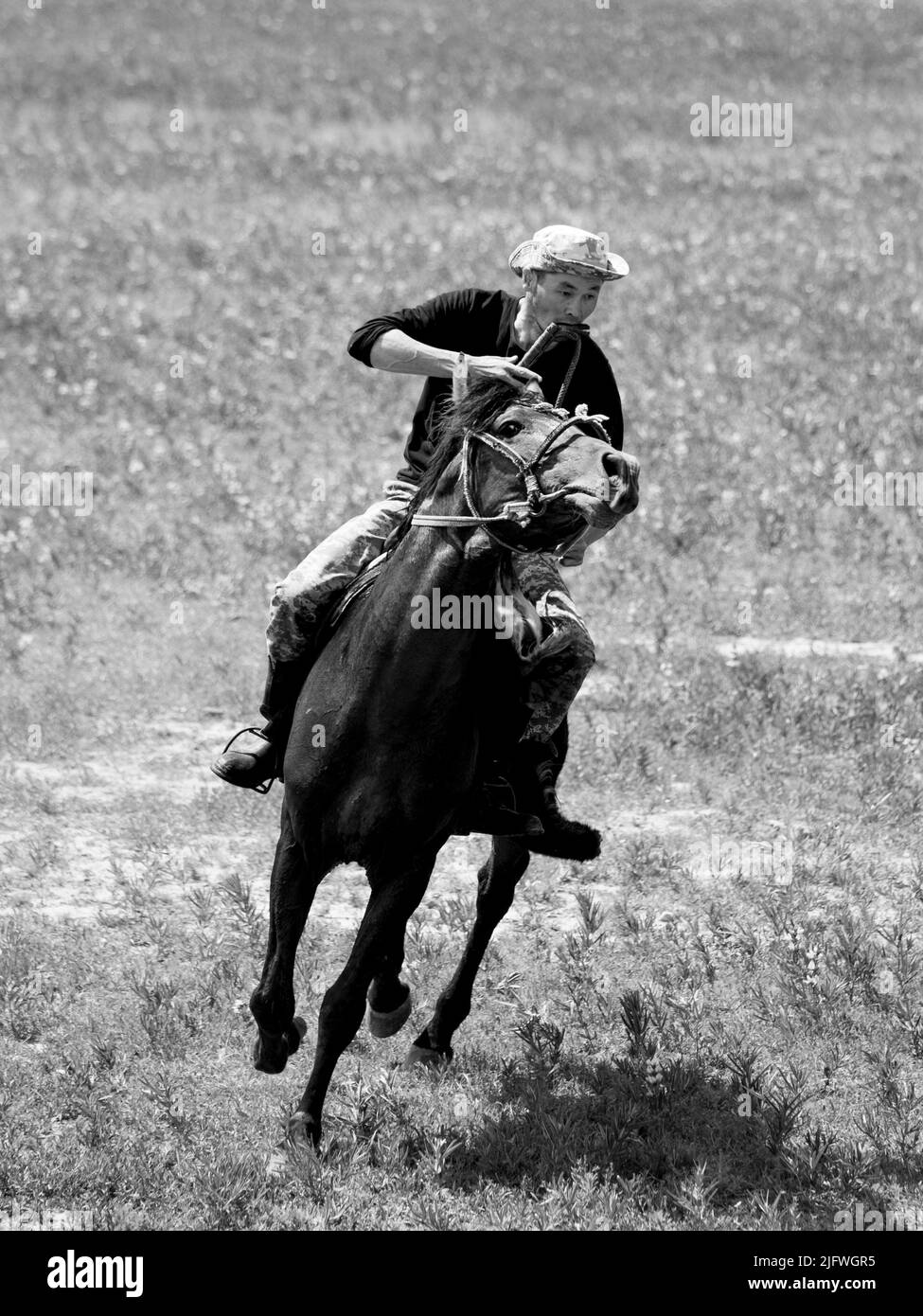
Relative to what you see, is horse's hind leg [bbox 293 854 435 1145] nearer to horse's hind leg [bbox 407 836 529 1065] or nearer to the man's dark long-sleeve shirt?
horse's hind leg [bbox 407 836 529 1065]

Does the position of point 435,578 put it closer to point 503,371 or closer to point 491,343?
point 503,371

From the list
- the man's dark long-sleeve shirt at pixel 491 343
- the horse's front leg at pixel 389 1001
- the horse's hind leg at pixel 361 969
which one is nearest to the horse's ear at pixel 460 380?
the man's dark long-sleeve shirt at pixel 491 343

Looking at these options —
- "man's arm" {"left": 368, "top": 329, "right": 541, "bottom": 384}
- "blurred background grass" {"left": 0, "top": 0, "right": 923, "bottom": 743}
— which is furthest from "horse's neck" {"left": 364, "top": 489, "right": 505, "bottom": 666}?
"blurred background grass" {"left": 0, "top": 0, "right": 923, "bottom": 743}

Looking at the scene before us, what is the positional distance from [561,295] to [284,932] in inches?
117

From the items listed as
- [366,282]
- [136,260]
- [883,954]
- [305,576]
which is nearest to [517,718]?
[305,576]

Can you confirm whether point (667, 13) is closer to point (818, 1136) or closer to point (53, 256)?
point (53, 256)

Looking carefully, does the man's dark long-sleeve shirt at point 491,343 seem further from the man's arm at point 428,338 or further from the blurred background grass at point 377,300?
the blurred background grass at point 377,300

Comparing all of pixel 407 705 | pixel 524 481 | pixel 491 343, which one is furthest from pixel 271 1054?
pixel 491 343

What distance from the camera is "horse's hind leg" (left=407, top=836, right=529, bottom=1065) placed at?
8.04m

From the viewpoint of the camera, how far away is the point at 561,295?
707 centimetres

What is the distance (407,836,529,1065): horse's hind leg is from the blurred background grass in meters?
4.49

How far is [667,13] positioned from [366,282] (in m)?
23.6

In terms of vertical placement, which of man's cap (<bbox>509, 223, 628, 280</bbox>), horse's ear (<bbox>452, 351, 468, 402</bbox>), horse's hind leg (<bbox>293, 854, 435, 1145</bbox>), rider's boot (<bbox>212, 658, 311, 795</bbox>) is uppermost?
man's cap (<bbox>509, 223, 628, 280</bbox>)

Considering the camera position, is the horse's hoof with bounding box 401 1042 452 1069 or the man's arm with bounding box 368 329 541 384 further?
the horse's hoof with bounding box 401 1042 452 1069
